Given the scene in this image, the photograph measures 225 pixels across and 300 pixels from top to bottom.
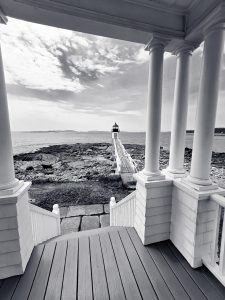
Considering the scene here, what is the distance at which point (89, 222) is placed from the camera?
4426 millimetres

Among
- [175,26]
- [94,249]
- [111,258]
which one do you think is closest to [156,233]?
[111,258]

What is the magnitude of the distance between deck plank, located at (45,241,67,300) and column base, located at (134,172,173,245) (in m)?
1.12

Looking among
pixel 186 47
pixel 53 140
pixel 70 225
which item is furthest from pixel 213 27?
pixel 53 140

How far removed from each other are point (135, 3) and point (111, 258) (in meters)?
3.04

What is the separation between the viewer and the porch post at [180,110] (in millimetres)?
1962

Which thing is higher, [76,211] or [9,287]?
[9,287]

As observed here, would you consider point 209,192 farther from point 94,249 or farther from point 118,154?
point 118,154

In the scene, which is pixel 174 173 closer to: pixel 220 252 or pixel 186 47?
pixel 220 252

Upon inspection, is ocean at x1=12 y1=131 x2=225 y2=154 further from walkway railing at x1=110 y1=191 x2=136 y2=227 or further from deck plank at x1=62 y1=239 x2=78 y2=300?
deck plank at x1=62 y1=239 x2=78 y2=300

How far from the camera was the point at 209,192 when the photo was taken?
1557 millimetres

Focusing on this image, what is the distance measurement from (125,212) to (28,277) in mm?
1701

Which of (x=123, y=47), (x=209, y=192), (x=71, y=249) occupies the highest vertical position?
(x=123, y=47)

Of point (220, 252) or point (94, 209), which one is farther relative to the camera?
point (94, 209)

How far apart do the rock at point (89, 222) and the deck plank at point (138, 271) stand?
94.8 inches
